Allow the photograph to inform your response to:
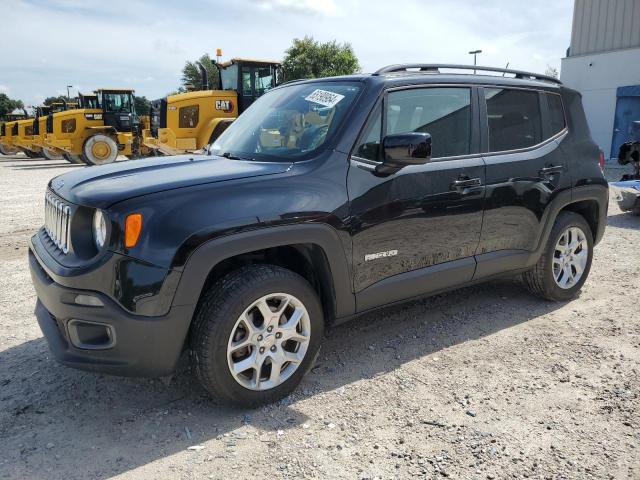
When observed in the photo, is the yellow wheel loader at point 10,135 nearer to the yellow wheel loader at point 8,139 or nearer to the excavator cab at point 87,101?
the yellow wheel loader at point 8,139

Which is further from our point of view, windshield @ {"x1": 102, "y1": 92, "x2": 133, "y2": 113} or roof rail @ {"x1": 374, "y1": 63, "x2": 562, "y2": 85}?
windshield @ {"x1": 102, "y1": 92, "x2": 133, "y2": 113}

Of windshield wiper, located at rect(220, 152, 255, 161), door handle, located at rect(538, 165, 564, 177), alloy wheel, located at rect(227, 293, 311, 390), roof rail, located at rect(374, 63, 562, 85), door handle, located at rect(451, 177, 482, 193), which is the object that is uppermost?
roof rail, located at rect(374, 63, 562, 85)

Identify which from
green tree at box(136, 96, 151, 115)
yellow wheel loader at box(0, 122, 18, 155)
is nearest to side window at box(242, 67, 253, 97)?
green tree at box(136, 96, 151, 115)

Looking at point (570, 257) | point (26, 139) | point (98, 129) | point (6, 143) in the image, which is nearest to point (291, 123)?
point (570, 257)

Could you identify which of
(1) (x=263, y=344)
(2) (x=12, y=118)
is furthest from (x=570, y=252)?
(2) (x=12, y=118)

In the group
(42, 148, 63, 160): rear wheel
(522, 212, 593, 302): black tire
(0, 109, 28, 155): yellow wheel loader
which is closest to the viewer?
(522, 212, 593, 302): black tire

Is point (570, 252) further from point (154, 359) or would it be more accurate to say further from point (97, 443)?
point (97, 443)

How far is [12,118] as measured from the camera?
30219 millimetres

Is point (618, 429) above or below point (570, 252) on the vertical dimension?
below

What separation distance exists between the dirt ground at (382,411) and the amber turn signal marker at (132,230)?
1.02 m

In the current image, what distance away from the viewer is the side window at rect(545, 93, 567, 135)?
441cm

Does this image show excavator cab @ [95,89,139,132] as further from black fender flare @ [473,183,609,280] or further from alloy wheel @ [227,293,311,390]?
alloy wheel @ [227,293,311,390]

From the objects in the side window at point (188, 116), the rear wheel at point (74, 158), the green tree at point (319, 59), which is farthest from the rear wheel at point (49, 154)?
the green tree at point (319, 59)

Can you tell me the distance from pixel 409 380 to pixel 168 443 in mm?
1455
